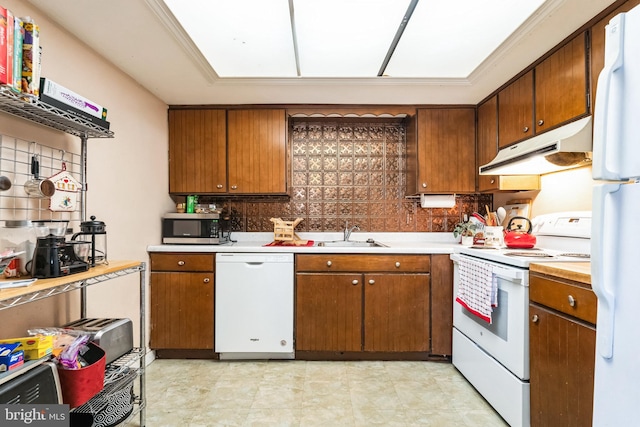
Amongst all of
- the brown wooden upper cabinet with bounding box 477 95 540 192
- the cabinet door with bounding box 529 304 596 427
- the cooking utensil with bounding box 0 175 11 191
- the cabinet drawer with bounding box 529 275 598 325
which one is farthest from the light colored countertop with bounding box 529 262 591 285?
the cooking utensil with bounding box 0 175 11 191

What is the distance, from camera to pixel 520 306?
164cm

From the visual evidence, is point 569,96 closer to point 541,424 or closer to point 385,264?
point 385,264

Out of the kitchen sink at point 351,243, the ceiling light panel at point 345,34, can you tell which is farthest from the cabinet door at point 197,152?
the kitchen sink at point 351,243

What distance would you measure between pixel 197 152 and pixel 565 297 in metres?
2.73

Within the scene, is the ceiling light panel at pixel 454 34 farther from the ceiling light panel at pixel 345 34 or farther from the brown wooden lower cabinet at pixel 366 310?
the brown wooden lower cabinet at pixel 366 310

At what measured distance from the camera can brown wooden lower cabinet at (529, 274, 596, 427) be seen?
4.07 ft

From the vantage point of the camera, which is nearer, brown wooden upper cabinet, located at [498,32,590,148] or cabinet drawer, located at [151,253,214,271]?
brown wooden upper cabinet, located at [498,32,590,148]

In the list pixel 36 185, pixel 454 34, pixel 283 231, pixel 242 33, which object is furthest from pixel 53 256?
pixel 454 34

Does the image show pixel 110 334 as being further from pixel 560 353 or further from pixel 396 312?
pixel 560 353

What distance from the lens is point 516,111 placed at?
2248 mm

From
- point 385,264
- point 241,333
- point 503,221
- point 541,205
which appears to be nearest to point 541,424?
point 385,264

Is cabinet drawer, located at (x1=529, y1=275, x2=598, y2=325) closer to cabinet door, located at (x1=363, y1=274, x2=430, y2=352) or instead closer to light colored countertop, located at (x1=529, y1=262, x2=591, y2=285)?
light colored countertop, located at (x1=529, y1=262, x2=591, y2=285)

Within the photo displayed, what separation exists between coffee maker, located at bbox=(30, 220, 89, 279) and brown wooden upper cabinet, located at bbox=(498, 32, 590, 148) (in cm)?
256

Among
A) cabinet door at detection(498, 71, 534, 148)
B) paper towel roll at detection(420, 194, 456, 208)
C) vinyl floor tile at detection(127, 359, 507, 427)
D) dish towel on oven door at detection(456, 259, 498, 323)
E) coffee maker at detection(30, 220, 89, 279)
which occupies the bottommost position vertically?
vinyl floor tile at detection(127, 359, 507, 427)
